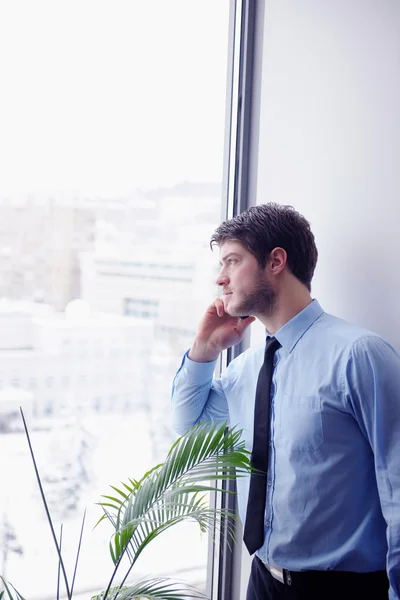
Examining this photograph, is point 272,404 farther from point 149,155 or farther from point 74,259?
point 149,155

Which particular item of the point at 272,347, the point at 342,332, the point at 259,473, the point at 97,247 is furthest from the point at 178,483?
the point at 97,247

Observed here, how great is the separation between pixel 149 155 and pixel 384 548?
1486 mm

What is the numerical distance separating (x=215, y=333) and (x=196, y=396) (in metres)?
0.20

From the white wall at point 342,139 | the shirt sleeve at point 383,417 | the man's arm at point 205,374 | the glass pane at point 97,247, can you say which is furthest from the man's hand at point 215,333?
the shirt sleeve at point 383,417

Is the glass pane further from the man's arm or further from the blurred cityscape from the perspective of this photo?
the man's arm

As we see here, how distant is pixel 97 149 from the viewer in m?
2.28

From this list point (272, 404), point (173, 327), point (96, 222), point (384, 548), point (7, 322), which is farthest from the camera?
point (173, 327)

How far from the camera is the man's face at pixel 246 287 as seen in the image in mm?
1837

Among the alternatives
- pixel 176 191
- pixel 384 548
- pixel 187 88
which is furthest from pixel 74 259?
pixel 384 548

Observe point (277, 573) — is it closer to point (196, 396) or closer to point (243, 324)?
point (196, 396)

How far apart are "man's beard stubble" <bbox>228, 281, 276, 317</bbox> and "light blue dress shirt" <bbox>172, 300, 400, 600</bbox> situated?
7 centimetres

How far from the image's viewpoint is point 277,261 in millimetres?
1857

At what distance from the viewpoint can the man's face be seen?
1.84 m

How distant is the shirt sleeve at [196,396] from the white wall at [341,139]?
431 mm
